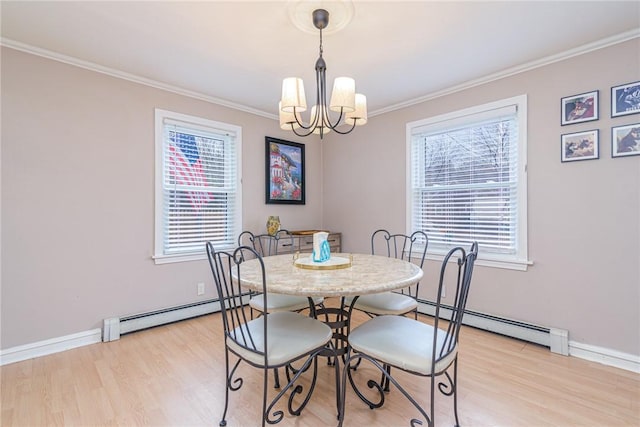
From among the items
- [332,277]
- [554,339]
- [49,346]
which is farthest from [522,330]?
[49,346]

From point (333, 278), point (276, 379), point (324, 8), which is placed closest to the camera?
point (333, 278)

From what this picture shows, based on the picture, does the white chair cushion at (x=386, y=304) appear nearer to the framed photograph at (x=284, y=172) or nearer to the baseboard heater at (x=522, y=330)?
the baseboard heater at (x=522, y=330)

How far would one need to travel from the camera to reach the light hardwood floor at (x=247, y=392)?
169 centimetres

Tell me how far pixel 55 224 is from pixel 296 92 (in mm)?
2266

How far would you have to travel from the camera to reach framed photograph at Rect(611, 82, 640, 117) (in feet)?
7.09

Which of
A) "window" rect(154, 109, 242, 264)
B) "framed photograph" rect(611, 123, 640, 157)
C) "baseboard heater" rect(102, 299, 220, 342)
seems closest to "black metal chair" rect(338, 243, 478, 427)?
"framed photograph" rect(611, 123, 640, 157)

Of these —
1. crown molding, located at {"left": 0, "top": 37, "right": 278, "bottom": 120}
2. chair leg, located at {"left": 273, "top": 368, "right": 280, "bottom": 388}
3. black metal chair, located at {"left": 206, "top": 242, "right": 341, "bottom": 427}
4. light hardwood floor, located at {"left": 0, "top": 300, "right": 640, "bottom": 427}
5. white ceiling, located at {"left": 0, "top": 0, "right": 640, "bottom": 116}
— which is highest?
white ceiling, located at {"left": 0, "top": 0, "right": 640, "bottom": 116}

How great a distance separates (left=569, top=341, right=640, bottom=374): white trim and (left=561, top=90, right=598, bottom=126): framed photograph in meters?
1.74

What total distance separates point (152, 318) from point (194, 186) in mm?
1384

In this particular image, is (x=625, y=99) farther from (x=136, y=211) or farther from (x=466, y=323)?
(x=136, y=211)

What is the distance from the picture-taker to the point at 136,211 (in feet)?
9.52

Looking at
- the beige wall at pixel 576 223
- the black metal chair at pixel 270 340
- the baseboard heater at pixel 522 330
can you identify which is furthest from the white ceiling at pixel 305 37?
the baseboard heater at pixel 522 330

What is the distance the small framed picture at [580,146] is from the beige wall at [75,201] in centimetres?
351

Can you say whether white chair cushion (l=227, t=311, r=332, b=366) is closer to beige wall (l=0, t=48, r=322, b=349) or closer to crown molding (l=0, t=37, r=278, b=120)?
beige wall (l=0, t=48, r=322, b=349)
